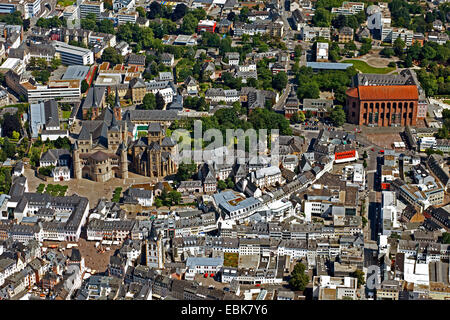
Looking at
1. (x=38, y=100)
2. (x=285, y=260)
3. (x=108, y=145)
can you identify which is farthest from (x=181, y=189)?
(x=38, y=100)

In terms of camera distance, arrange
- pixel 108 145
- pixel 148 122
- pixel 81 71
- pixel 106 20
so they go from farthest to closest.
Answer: pixel 106 20 → pixel 81 71 → pixel 148 122 → pixel 108 145

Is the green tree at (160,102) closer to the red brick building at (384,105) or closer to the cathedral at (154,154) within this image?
the cathedral at (154,154)

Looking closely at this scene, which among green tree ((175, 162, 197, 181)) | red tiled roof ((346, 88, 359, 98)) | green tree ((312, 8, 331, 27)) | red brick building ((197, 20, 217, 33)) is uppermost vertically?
green tree ((312, 8, 331, 27))

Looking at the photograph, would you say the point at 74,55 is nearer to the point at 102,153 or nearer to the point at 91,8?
the point at 91,8

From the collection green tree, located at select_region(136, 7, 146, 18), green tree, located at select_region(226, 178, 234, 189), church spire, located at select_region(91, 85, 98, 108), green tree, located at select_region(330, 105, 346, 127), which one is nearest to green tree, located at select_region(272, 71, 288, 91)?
green tree, located at select_region(330, 105, 346, 127)

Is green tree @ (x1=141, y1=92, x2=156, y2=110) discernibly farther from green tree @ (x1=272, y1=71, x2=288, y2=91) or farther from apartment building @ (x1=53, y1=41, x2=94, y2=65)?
apartment building @ (x1=53, y1=41, x2=94, y2=65)

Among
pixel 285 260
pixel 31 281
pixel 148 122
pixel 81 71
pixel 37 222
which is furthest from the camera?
pixel 81 71

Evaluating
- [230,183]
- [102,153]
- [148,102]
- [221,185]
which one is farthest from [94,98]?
[230,183]

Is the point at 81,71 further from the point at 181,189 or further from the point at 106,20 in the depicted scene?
the point at 181,189
